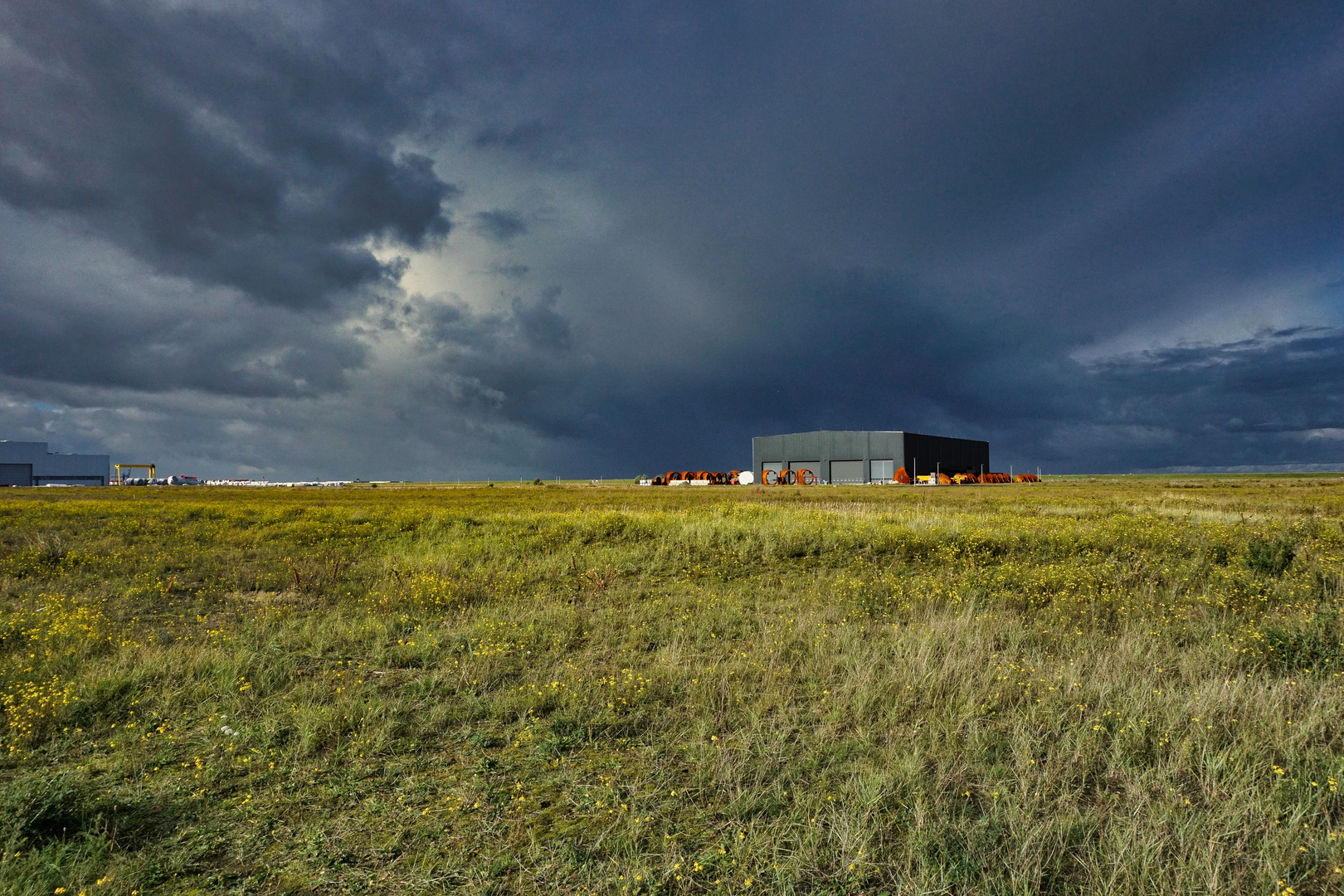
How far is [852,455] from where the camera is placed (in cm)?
9100

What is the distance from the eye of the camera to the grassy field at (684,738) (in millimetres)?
3811

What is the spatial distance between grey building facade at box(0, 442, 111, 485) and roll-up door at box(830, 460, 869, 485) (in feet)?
514

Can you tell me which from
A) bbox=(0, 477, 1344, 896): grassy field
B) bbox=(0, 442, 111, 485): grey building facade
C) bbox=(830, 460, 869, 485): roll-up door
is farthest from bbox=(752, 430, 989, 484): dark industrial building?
bbox=(0, 442, 111, 485): grey building facade

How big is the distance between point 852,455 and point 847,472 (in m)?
2.76

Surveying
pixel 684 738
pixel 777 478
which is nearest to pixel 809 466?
pixel 777 478

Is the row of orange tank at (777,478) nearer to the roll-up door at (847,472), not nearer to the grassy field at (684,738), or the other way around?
the roll-up door at (847,472)

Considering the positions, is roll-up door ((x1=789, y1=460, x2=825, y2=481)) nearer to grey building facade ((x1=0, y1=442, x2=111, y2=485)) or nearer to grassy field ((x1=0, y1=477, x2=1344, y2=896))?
grassy field ((x1=0, y1=477, x2=1344, y2=896))

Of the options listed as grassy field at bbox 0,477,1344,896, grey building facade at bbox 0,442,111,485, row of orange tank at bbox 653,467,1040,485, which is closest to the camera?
grassy field at bbox 0,477,1344,896

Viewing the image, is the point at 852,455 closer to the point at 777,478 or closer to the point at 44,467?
the point at 777,478

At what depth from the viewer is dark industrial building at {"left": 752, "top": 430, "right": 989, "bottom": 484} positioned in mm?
88438

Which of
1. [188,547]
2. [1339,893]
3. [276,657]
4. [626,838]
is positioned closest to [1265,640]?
[1339,893]

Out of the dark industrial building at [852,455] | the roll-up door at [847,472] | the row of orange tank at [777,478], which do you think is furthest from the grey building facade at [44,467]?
the roll-up door at [847,472]

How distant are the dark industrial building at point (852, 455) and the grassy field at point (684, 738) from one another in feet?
256

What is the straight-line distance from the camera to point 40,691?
6.74 metres
